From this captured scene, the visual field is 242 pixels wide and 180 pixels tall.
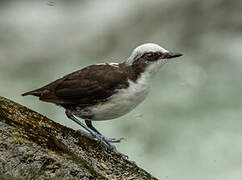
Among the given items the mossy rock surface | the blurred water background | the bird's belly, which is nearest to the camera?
the mossy rock surface

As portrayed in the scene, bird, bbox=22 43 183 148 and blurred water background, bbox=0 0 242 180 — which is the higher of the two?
bird, bbox=22 43 183 148

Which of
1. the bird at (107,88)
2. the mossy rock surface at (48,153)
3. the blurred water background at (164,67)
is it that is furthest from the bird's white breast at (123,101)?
the blurred water background at (164,67)

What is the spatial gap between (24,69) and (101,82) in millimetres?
7903

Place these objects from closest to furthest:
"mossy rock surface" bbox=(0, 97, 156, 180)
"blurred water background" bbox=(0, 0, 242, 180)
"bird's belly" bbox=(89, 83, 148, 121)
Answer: "mossy rock surface" bbox=(0, 97, 156, 180)
"bird's belly" bbox=(89, 83, 148, 121)
"blurred water background" bbox=(0, 0, 242, 180)

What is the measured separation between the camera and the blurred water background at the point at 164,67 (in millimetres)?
11414

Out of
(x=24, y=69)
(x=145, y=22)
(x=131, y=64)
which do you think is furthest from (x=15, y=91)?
(x=131, y=64)

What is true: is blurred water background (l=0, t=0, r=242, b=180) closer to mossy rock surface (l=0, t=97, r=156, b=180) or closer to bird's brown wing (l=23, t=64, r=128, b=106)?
bird's brown wing (l=23, t=64, r=128, b=106)

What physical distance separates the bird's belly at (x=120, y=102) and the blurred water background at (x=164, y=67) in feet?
17.6

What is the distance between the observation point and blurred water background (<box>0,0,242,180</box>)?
11.4m

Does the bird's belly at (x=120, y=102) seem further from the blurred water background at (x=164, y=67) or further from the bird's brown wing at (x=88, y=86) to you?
the blurred water background at (x=164, y=67)

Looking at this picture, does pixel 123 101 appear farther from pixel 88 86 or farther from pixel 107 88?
pixel 88 86

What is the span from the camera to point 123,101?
5.54m

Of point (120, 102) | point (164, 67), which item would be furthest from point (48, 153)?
point (164, 67)

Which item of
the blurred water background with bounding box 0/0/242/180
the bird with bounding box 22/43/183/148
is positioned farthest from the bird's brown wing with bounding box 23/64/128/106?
the blurred water background with bounding box 0/0/242/180
